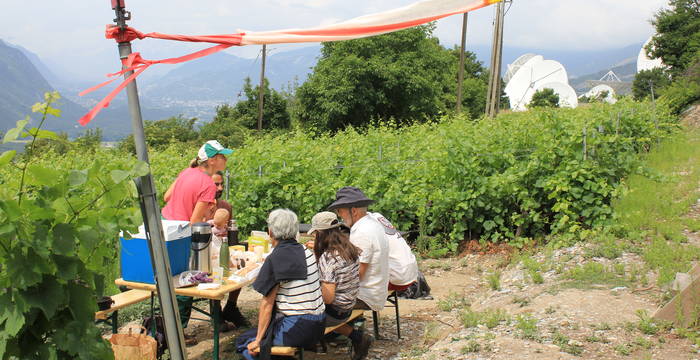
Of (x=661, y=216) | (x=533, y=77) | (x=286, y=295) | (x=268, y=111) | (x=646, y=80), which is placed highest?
(x=533, y=77)

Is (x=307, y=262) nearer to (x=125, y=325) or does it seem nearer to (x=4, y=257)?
(x=4, y=257)

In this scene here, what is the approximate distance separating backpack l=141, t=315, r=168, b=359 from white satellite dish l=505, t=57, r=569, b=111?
188ft

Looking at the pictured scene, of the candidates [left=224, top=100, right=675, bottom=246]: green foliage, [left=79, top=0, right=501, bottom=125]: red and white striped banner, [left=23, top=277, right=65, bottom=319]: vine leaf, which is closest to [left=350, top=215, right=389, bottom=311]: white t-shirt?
[left=79, top=0, right=501, bottom=125]: red and white striped banner

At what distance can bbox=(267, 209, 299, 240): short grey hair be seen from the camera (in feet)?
12.9

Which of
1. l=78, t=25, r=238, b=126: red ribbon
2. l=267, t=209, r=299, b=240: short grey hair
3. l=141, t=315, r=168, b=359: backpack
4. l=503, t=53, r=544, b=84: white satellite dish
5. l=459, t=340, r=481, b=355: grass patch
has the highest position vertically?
l=503, t=53, r=544, b=84: white satellite dish

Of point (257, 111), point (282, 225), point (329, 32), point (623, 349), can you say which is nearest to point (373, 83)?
point (257, 111)

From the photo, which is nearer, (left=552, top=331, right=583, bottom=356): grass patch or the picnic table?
the picnic table

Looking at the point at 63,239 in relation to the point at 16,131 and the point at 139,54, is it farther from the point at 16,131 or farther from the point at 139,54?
the point at 139,54

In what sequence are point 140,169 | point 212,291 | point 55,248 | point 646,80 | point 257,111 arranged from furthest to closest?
point 646,80, point 257,111, point 212,291, point 140,169, point 55,248

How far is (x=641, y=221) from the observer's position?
720 centimetres

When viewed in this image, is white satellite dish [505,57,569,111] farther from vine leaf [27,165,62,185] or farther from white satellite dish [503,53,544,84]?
vine leaf [27,165,62,185]

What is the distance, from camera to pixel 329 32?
8.64 ft

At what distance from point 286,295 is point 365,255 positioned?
865 millimetres

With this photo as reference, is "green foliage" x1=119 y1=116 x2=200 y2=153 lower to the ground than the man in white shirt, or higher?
higher
